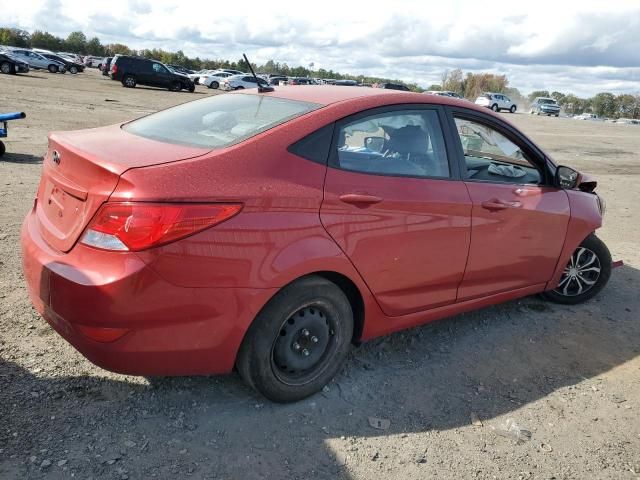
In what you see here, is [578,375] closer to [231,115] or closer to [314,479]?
[314,479]

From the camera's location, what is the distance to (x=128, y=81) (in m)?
34.5

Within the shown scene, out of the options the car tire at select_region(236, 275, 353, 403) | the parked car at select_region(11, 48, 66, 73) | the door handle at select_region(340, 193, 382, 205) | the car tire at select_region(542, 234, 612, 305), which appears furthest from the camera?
the parked car at select_region(11, 48, 66, 73)

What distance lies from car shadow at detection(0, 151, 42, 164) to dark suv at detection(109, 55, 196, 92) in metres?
27.7

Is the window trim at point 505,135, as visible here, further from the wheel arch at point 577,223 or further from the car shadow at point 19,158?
the car shadow at point 19,158

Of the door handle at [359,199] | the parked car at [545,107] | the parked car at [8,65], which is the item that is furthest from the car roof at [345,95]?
the parked car at [545,107]

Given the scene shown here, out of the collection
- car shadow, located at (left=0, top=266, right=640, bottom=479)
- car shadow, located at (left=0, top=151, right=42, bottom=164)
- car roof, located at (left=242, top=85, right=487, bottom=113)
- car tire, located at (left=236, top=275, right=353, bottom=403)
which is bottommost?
car shadow, located at (left=0, top=151, right=42, bottom=164)

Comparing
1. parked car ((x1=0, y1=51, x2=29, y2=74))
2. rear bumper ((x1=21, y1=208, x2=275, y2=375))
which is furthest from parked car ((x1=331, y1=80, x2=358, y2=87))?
parked car ((x1=0, y1=51, x2=29, y2=74))

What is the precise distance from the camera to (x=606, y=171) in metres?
14.2

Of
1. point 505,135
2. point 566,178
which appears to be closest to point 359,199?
point 505,135

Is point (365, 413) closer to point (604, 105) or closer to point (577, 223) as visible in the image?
point (577, 223)

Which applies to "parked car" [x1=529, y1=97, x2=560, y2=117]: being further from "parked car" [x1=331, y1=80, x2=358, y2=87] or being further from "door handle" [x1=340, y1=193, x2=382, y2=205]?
"door handle" [x1=340, y1=193, x2=382, y2=205]

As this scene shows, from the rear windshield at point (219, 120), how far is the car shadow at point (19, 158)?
5929 millimetres

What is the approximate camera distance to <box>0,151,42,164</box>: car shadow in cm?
834

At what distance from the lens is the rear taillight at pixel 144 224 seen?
2.32m
